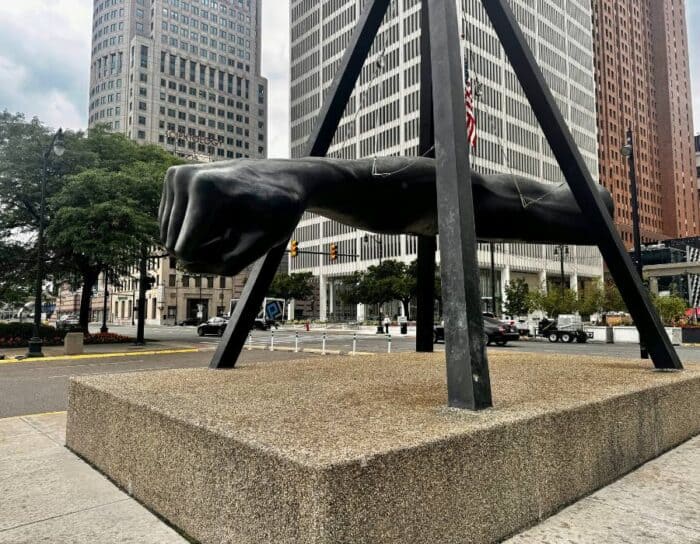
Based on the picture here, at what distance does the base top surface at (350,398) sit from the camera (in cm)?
291

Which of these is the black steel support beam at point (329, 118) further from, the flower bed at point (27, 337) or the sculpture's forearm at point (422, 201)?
the flower bed at point (27, 337)

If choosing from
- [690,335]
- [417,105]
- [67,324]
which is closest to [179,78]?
[417,105]

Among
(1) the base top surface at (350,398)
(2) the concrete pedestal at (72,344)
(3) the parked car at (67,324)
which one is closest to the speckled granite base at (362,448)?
(1) the base top surface at (350,398)

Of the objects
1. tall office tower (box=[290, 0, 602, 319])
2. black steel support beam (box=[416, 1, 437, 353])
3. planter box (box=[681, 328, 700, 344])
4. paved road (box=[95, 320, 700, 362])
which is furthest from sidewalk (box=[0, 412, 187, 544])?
tall office tower (box=[290, 0, 602, 319])

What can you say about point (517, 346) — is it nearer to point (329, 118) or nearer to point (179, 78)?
point (329, 118)

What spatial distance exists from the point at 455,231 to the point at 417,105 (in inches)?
2390

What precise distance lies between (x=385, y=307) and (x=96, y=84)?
83472 millimetres

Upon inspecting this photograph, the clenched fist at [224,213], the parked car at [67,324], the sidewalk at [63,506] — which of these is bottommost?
the sidewalk at [63,506]

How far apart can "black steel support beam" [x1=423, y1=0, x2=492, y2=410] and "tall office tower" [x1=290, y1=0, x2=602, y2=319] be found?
4743 cm

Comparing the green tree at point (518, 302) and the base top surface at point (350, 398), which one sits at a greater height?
the green tree at point (518, 302)

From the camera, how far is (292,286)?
7394 cm

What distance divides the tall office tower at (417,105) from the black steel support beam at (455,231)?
47427 mm

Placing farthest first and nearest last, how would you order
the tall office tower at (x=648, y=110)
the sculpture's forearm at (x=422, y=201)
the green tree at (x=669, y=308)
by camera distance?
the tall office tower at (x=648, y=110) → the green tree at (x=669, y=308) → the sculpture's forearm at (x=422, y=201)

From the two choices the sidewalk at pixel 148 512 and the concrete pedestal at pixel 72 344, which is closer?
the sidewalk at pixel 148 512
